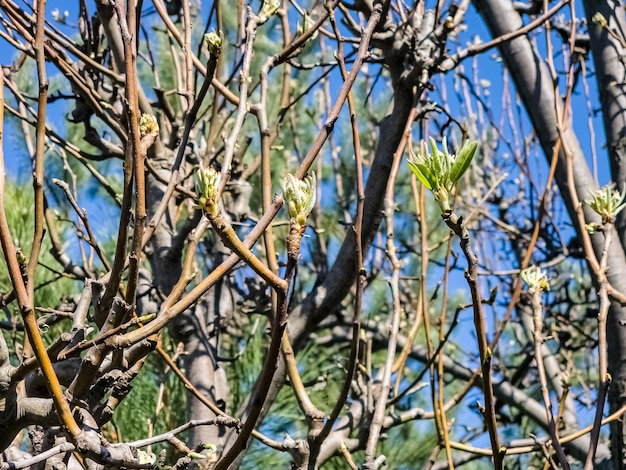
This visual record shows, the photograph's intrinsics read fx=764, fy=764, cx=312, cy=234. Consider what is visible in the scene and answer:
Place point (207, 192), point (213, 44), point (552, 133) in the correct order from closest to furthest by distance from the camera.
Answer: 1. point (207, 192)
2. point (213, 44)
3. point (552, 133)

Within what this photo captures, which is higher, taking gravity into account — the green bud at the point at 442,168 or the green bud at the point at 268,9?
the green bud at the point at 268,9

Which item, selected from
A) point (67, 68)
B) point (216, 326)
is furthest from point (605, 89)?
point (67, 68)

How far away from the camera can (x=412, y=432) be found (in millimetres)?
3363

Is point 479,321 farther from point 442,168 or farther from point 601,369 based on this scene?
point 601,369

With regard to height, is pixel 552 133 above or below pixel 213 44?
above

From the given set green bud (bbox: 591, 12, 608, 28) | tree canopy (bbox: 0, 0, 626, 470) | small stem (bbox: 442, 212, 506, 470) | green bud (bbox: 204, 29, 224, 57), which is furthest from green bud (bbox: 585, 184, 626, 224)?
green bud (bbox: 591, 12, 608, 28)

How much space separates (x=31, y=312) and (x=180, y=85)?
1.15 m

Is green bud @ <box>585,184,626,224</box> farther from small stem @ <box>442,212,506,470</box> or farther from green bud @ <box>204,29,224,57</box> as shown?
green bud @ <box>204,29,224,57</box>

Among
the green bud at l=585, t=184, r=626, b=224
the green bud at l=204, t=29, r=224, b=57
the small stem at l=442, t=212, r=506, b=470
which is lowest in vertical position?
the small stem at l=442, t=212, r=506, b=470

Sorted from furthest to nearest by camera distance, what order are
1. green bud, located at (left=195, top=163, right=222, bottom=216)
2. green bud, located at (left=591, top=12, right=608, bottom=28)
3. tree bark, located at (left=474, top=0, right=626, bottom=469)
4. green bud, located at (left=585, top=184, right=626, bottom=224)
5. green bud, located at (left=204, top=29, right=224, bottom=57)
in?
1. green bud, located at (left=591, top=12, right=608, bottom=28)
2. tree bark, located at (left=474, top=0, right=626, bottom=469)
3. green bud, located at (left=585, top=184, right=626, bottom=224)
4. green bud, located at (left=204, top=29, right=224, bottom=57)
5. green bud, located at (left=195, top=163, right=222, bottom=216)

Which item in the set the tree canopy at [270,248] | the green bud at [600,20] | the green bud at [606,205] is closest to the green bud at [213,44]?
the tree canopy at [270,248]

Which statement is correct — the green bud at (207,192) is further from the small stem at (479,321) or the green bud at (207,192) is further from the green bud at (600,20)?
the green bud at (600,20)

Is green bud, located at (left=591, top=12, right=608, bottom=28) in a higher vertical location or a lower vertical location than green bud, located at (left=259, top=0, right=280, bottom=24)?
higher

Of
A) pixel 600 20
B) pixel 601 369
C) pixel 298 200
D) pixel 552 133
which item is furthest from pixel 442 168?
pixel 600 20
